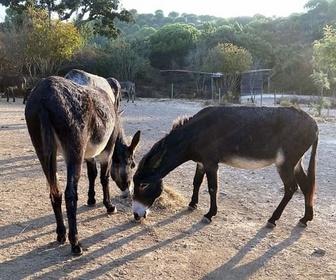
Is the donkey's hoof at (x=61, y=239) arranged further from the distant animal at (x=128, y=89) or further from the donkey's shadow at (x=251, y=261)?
the distant animal at (x=128, y=89)

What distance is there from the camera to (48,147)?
3.47 meters

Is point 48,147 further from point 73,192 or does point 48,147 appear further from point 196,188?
point 196,188

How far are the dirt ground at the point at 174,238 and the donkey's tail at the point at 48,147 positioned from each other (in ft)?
2.50

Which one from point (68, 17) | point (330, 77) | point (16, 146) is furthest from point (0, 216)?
point (68, 17)

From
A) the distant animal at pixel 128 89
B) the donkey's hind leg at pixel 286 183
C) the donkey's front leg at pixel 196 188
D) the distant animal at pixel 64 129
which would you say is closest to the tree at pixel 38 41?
the distant animal at pixel 128 89

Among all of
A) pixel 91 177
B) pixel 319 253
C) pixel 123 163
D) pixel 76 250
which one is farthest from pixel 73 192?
pixel 319 253

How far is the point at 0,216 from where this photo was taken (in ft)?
15.1

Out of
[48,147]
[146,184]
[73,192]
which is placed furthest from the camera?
[146,184]

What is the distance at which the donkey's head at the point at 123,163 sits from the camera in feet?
16.9

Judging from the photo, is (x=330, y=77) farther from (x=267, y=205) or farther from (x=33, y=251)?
(x=33, y=251)

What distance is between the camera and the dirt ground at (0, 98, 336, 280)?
3.61 meters

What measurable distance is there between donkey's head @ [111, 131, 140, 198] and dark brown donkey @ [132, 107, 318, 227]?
48cm

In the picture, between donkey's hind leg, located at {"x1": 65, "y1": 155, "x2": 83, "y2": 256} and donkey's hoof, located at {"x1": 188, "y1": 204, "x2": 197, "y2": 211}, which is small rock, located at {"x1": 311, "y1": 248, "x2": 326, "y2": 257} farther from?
donkey's hind leg, located at {"x1": 65, "y1": 155, "x2": 83, "y2": 256}

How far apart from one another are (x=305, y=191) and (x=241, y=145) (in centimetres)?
102
